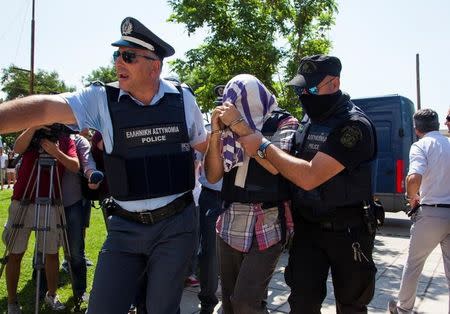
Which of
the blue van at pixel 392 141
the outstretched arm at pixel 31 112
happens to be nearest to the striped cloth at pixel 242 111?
the outstretched arm at pixel 31 112

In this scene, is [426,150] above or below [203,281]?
above

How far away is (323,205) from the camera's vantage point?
2643 millimetres

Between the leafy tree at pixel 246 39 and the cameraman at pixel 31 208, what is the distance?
3473mm

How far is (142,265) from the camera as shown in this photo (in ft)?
8.04

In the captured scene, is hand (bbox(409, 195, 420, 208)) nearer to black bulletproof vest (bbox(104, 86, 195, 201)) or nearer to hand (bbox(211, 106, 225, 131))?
hand (bbox(211, 106, 225, 131))

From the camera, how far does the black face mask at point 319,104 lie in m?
2.70

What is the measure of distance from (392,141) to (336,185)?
23.7 ft

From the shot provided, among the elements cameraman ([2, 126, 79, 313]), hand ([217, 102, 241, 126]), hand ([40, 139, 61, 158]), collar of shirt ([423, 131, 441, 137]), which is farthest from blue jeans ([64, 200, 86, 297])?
collar of shirt ([423, 131, 441, 137])

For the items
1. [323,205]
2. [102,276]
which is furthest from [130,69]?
[323,205]

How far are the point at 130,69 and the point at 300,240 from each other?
4.91 feet

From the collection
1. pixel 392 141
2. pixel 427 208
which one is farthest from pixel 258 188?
pixel 392 141

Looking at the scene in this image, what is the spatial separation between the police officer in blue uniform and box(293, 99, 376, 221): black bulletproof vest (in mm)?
744

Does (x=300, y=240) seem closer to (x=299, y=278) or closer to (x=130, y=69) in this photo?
(x=299, y=278)

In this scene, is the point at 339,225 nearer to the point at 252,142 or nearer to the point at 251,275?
the point at 251,275
